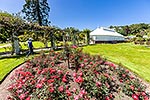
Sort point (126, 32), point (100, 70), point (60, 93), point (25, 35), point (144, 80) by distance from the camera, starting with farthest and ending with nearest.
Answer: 1. point (126, 32)
2. point (25, 35)
3. point (144, 80)
4. point (100, 70)
5. point (60, 93)

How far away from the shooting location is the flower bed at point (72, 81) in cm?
586

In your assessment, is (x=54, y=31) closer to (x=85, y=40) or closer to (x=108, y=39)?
(x=85, y=40)

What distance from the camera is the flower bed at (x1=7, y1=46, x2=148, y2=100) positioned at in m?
5.86

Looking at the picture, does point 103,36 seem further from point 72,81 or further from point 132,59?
point 72,81

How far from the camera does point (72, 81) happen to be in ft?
22.0

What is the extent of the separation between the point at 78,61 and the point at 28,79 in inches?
86.6

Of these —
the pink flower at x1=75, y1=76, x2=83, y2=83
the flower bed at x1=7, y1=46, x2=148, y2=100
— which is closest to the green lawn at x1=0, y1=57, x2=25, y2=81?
the flower bed at x1=7, y1=46, x2=148, y2=100

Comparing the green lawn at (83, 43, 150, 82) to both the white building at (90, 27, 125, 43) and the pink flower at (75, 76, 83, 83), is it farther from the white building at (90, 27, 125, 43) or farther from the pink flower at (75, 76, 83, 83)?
the white building at (90, 27, 125, 43)

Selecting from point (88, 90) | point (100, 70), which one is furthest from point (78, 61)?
point (88, 90)

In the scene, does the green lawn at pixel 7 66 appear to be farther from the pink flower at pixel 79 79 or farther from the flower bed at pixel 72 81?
the pink flower at pixel 79 79

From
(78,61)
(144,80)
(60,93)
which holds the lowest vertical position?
(144,80)

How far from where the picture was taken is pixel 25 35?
2142cm

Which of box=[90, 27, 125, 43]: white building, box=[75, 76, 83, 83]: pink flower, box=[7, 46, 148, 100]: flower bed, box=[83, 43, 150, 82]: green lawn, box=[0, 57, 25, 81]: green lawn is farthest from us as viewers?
box=[90, 27, 125, 43]: white building

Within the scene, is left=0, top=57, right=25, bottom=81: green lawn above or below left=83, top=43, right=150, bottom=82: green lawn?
above
